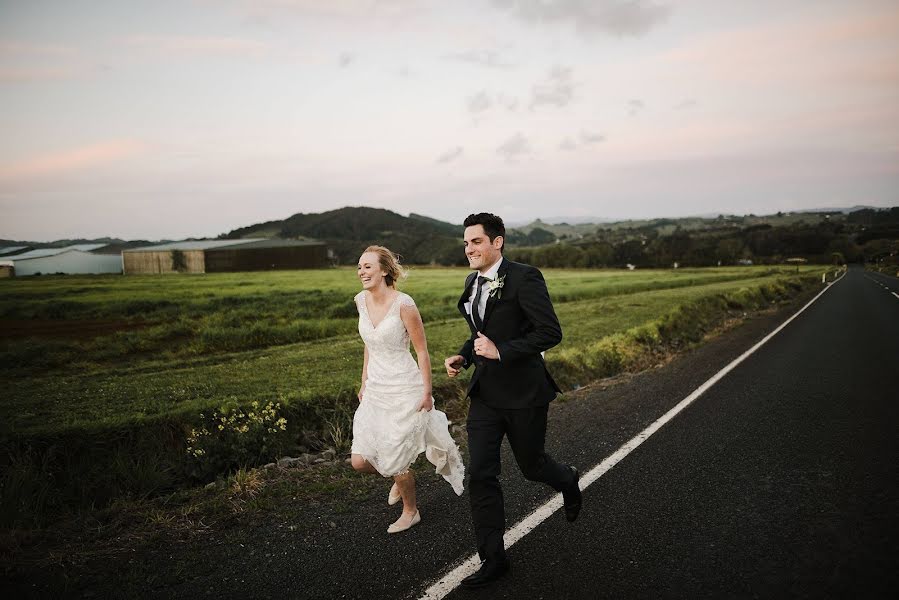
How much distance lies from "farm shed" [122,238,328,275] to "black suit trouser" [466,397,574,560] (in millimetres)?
66199

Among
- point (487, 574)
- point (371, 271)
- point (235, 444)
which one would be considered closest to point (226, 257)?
point (235, 444)

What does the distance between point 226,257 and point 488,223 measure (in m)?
75.2

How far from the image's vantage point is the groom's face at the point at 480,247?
3.64 meters

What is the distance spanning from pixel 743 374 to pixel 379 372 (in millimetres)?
8560

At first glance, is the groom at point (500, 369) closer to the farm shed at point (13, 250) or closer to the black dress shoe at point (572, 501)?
the black dress shoe at point (572, 501)

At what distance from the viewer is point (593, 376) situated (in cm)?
1110

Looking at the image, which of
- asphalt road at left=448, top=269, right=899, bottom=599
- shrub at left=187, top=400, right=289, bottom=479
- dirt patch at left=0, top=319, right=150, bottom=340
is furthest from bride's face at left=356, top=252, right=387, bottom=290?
dirt patch at left=0, top=319, right=150, bottom=340

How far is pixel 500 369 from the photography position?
3.73 meters

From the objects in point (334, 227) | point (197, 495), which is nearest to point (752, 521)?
point (197, 495)

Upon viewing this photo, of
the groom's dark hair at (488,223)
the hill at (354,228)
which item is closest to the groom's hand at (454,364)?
the groom's dark hair at (488,223)

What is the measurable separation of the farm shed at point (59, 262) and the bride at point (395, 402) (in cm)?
2756

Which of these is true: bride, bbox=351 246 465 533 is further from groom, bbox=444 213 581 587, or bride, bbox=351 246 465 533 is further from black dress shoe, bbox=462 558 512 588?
black dress shoe, bbox=462 558 512 588

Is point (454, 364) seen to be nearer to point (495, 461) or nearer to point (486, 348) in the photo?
point (486, 348)

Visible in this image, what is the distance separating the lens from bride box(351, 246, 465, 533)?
425cm
